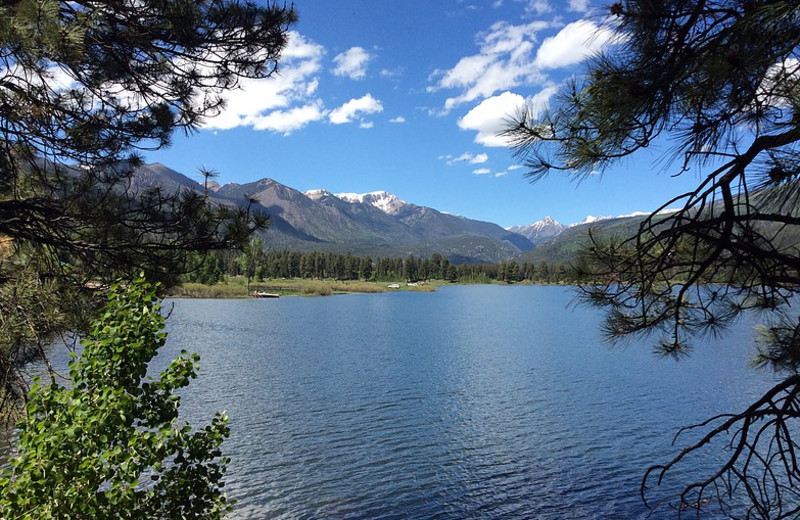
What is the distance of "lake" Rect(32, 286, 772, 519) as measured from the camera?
13.0 meters

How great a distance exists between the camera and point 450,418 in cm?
1997

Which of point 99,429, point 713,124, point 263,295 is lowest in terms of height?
point 263,295

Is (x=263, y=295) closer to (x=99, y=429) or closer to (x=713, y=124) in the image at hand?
(x=99, y=429)

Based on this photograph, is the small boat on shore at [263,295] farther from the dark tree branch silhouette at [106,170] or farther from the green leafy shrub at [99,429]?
the green leafy shrub at [99,429]

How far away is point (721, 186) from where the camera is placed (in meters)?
3.79

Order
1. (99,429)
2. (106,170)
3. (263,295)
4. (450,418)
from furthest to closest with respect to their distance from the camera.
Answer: (263,295)
(450,418)
(106,170)
(99,429)

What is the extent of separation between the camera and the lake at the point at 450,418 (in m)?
13.0

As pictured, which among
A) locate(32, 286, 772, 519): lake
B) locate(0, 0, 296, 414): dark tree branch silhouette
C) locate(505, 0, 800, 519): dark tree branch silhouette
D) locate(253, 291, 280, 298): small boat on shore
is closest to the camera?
locate(505, 0, 800, 519): dark tree branch silhouette

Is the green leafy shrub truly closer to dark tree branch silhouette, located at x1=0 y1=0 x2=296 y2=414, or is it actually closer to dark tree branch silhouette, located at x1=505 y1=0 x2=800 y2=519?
dark tree branch silhouette, located at x1=0 y1=0 x2=296 y2=414

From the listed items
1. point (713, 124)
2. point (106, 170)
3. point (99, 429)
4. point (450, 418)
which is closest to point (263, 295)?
point (450, 418)

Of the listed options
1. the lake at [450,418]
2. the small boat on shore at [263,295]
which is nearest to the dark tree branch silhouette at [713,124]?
the lake at [450,418]

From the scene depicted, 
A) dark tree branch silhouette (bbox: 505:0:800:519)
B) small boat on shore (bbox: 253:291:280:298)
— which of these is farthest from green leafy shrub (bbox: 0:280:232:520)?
small boat on shore (bbox: 253:291:280:298)

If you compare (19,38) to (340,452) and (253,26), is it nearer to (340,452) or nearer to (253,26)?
(253,26)

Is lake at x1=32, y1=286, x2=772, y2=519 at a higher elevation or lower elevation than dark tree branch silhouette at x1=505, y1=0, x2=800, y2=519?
lower
